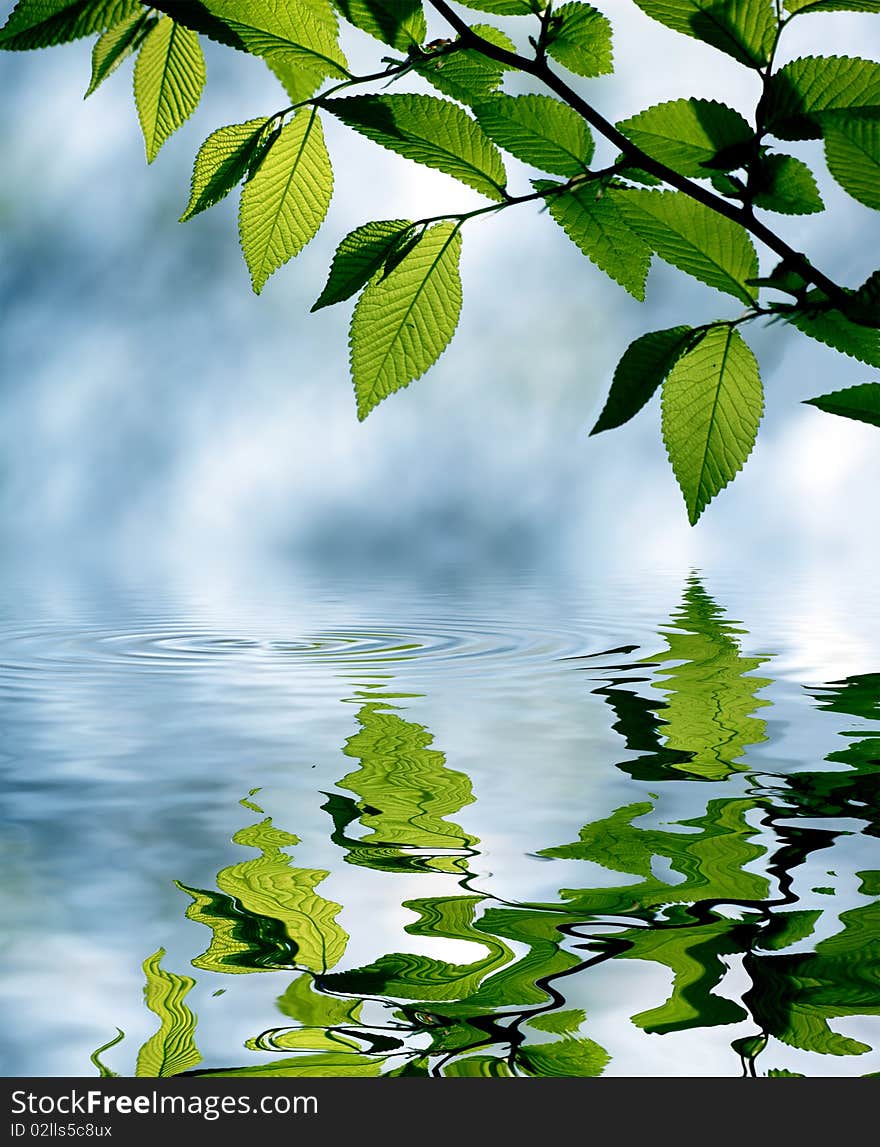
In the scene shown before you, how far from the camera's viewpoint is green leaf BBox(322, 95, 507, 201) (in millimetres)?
344

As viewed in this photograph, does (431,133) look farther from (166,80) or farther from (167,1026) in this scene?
(167,1026)

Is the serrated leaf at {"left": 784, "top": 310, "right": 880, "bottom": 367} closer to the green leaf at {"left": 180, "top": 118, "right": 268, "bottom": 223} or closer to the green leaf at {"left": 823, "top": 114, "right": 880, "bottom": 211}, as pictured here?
the green leaf at {"left": 823, "top": 114, "right": 880, "bottom": 211}

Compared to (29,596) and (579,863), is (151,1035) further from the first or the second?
(29,596)

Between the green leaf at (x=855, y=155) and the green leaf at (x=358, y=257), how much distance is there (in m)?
0.15

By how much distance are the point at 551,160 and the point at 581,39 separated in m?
0.06

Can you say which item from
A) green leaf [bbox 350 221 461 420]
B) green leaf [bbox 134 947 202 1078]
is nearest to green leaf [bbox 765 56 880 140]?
green leaf [bbox 350 221 461 420]

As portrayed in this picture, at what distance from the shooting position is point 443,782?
1533 mm

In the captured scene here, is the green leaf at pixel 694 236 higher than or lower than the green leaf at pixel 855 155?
lower

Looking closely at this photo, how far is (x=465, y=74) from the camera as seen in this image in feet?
1.17

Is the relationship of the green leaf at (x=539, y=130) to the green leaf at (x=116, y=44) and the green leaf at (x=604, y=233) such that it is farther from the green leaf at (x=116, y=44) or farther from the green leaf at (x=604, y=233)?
the green leaf at (x=116, y=44)

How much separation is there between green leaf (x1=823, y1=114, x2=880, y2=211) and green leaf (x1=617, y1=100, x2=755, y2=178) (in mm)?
28

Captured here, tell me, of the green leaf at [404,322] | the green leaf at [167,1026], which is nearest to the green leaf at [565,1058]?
the green leaf at [167,1026]

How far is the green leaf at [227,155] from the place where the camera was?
36cm

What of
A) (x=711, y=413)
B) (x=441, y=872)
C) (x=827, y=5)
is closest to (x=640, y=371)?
(x=711, y=413)
